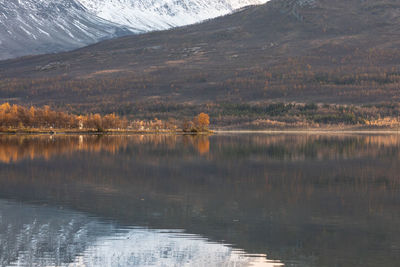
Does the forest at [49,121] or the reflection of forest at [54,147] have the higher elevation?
the forest at [49,121]

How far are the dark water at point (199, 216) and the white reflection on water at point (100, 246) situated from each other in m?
0.04

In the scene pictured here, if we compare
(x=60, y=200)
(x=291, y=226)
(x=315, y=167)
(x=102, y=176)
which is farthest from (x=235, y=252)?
(x=315, y=167)

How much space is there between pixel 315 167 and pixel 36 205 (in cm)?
2844

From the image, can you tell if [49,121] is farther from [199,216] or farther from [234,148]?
[199,216]

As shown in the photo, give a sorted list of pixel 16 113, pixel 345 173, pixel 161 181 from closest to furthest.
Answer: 1. pixel 161 181
2. pixel 345 173
3. pixel 16 113

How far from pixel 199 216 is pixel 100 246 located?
22.9 ft

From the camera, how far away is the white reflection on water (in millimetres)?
22125

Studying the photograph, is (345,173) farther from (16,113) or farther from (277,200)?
(16,113)

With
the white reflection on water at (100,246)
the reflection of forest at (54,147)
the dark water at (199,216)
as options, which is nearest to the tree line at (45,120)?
the reflection of forest at (54,147)

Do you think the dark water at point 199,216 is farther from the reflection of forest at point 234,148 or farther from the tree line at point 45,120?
the tree line at point 45,120

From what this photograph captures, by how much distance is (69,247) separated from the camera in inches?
942

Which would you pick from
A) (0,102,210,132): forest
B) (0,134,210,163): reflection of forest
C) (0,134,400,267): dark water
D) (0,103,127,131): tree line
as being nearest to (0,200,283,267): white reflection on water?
(0,134,400,267): dark water

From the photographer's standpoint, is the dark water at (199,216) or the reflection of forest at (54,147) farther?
the reflection of forest at (54,147)

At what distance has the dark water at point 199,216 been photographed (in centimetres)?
2283
